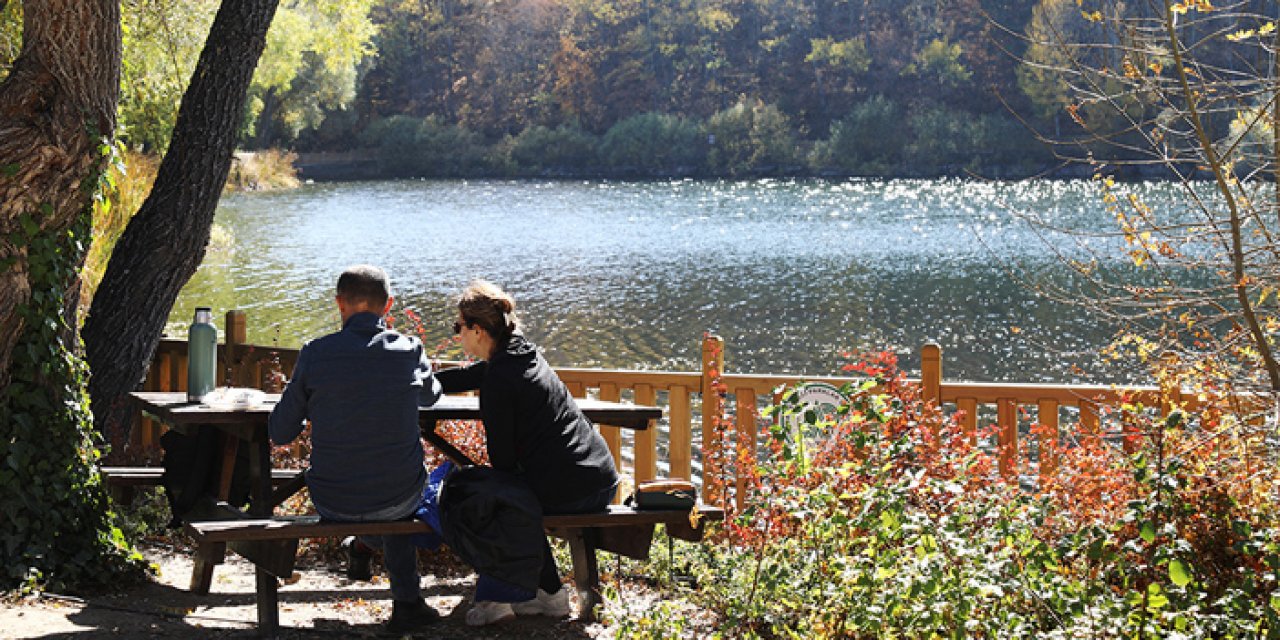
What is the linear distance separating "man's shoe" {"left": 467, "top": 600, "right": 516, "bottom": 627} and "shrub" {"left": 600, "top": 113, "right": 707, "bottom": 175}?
208 feet

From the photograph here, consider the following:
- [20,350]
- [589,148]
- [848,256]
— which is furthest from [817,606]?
[589,148]

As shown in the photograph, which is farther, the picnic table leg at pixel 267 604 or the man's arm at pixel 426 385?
the man's arm at pixel 426 385

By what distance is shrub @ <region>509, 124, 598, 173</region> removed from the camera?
69375mm

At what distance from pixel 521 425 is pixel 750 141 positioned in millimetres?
64748

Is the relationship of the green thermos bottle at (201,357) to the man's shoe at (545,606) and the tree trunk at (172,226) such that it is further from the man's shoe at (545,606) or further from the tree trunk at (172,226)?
the tree trunk at (172,226)

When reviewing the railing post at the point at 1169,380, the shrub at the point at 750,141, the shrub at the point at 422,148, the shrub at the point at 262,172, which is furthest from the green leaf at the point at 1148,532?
the shrub at the point at 422,148

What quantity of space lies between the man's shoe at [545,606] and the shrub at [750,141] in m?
61.8

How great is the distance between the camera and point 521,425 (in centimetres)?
468

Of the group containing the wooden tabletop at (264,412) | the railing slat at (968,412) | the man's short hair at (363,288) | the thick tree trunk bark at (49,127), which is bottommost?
the railing slat at (968,412)

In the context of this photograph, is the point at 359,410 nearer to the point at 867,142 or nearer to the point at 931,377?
the point at 931,377

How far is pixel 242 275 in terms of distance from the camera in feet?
80.7

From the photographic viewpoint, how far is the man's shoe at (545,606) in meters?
4.90

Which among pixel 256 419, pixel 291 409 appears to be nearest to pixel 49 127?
pixel 256 419

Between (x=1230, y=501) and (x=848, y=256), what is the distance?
991 inches
